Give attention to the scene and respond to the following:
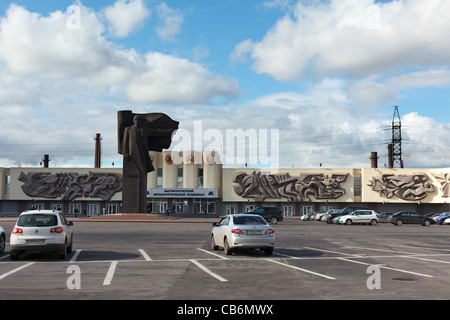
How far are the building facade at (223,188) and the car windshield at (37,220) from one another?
62328mm

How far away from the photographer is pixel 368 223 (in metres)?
48.8

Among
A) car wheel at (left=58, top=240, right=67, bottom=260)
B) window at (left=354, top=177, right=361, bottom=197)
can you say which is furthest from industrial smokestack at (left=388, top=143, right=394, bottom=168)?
car wheel at (left=58, top=240, right=67, bottom=260)

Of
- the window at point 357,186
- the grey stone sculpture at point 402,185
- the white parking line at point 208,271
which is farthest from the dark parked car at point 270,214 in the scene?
the grey stone sculpture at point 402,185

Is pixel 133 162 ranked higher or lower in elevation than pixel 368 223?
higher

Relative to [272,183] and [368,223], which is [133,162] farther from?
[272,183]

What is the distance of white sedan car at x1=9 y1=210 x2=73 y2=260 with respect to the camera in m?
14.8

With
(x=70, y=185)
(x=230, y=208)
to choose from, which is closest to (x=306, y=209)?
(x=230, y=208)

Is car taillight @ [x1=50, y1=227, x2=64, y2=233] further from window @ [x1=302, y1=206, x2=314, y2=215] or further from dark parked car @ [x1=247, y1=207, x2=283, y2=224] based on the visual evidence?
window @ [x1=302, y1=206, x2=314, y2=215]

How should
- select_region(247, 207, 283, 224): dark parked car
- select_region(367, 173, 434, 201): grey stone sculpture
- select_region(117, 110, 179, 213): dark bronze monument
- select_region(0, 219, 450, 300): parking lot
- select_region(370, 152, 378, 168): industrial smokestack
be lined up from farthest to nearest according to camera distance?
select_region(370, 152, 378, 168): industrial smokestack, select_region(367, 173, 434, 201): grey stone sculpture, select_region(117, 110, 179, 213): dark bronze monument, select_region(247, 207, 283, 224): dark parked car, select_region(0, 219, 450, 300): parking lot

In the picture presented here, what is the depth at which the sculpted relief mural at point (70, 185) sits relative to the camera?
79125 mm

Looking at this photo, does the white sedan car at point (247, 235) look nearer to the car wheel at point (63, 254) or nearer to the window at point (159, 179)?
the car wheel at point (63, 254)

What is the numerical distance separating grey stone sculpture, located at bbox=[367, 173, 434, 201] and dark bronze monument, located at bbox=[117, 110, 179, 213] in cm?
4210

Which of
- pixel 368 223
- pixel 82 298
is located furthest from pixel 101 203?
pixel 82 298

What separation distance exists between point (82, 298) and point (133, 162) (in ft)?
131
